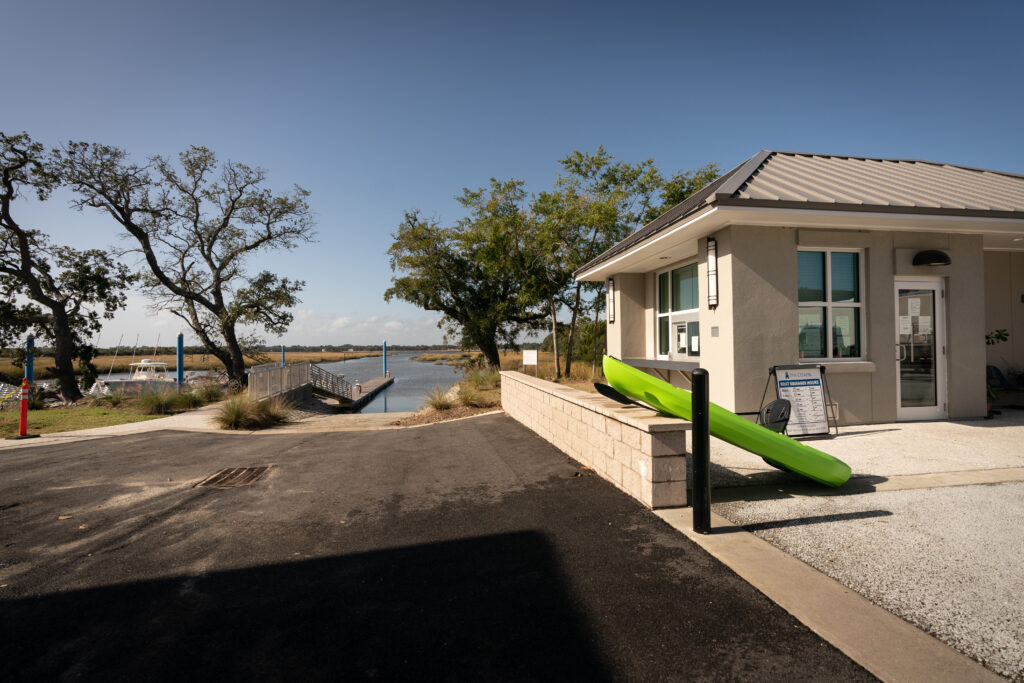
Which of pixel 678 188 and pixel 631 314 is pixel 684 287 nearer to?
pixel 631 314

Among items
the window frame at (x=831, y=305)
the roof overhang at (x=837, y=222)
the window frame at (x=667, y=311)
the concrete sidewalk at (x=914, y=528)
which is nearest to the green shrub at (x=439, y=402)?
the window frame at (x=667, y=311)

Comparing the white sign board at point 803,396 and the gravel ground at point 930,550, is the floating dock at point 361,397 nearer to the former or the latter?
the white sign board at point 803,396

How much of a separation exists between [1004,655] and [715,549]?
1.53 meters

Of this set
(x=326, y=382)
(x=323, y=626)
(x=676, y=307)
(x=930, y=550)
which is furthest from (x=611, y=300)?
(x=326, y=382)

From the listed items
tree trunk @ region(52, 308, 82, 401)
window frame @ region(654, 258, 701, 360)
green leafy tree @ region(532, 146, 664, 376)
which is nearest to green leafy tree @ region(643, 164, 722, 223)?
green leafy tree @ region(532, 146, 664, 376)

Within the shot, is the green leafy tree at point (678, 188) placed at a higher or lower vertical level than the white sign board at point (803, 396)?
higher

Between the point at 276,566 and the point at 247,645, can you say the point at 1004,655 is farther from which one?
the point at 276,566

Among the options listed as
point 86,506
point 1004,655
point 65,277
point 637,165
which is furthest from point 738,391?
point 65,277

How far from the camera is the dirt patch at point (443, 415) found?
41.3 ft

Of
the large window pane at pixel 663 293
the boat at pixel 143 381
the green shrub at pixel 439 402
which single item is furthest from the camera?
the boat at pixel 143 381

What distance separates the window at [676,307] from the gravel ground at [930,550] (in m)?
5.86

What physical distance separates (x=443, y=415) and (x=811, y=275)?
29.5 feet

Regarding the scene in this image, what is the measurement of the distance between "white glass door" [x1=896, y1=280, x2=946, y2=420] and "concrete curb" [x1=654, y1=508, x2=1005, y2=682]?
659 centimetres

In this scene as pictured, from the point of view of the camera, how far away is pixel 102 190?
24406 mm
